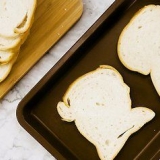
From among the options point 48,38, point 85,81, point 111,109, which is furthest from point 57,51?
point 111,109

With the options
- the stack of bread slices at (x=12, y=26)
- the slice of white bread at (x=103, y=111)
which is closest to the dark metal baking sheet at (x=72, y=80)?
the slice of white bread at (x=103, y=111)

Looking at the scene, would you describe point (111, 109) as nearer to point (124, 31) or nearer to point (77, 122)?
point (77, 122)

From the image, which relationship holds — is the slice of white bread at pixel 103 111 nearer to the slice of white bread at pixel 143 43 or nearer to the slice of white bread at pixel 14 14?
the slice of white bread at pixel 143 43

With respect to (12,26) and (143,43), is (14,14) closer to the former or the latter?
(12,26)

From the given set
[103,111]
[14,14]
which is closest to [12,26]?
[14,14]

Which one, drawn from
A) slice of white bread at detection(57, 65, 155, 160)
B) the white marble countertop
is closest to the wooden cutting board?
the white marble countertop

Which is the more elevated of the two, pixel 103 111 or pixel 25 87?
pixel 103 111

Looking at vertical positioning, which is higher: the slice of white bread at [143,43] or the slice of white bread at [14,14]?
the slice of white bread at [143,43]
